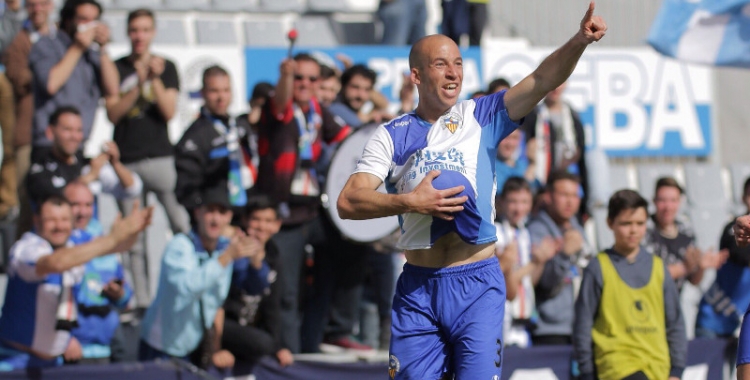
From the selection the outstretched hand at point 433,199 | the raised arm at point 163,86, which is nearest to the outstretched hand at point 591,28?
the outstretched hand at point 433,199

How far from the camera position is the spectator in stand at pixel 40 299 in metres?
7.75

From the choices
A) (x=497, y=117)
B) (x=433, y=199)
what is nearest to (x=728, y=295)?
(x=497, y=117)

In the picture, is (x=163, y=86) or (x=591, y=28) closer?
(x=591, y=28)

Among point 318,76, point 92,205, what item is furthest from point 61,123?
point 318,76

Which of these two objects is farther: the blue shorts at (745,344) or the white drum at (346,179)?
the white drum at (346,179)

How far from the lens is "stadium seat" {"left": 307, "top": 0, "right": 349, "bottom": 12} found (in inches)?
540

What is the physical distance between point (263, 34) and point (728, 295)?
623 cm

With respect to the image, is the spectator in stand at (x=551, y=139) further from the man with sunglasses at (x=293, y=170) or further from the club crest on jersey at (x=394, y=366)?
the club crest on jersey at (x=394, y=366)

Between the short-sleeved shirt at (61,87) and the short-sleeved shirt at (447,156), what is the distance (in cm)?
427

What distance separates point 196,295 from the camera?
7.88m

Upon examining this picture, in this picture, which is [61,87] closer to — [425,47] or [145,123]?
[145,123]

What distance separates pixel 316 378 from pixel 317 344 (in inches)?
30.4

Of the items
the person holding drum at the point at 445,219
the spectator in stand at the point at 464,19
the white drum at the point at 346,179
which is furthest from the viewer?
the spectator in stand at the point at 464,19

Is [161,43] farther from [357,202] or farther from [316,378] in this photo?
[357,202]
